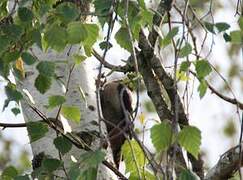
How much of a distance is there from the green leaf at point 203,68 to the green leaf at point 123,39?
17 cm

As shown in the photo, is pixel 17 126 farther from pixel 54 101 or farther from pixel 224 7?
pixel 224 7

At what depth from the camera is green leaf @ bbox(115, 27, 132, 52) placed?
1604mm

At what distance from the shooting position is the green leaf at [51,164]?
5.22 ft

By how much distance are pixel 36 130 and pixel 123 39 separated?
28cm

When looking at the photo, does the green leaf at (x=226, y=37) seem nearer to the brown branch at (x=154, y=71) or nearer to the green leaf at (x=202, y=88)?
the green leaf at (x=202, y=88)

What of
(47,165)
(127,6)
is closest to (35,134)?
(47,165)

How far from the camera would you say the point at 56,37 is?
1.51 metres

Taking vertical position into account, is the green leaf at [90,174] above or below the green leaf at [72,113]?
below

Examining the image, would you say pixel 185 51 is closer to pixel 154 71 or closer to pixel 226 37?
pixel 226 37

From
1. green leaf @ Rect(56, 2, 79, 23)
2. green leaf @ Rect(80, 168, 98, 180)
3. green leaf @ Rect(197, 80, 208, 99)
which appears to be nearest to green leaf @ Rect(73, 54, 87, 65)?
green leaf @ Rect(56, 2, 79, 23)

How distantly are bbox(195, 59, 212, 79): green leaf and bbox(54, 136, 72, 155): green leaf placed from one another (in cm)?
33

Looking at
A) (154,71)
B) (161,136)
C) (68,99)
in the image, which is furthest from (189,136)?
(154,71)

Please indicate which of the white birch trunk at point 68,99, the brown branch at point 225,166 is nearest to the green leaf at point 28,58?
the white birch trunk at point 68,99

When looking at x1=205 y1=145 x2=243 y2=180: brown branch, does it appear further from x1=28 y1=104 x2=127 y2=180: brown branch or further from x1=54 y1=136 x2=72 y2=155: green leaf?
x1=54 y1=136 x2=72 y2=155: green leaf
